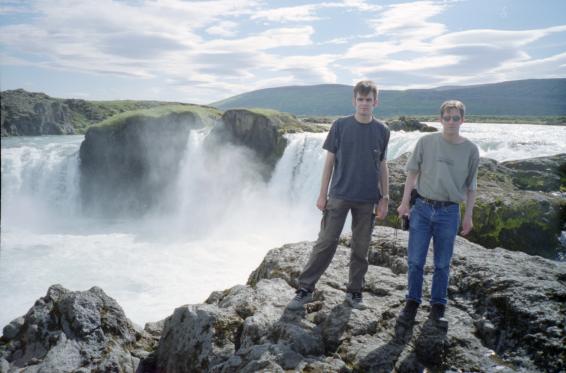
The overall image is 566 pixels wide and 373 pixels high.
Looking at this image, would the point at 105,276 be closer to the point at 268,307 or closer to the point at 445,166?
the point at 268,307

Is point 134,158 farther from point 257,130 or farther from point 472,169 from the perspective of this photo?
point 472,169

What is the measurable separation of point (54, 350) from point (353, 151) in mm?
5472

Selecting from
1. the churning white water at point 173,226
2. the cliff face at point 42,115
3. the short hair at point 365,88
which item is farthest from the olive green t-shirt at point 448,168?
the cliff face at point 42,115

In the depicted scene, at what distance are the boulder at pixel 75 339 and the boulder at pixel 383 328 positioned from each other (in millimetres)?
1028

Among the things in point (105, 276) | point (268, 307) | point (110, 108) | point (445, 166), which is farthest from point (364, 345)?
point (110, 108)

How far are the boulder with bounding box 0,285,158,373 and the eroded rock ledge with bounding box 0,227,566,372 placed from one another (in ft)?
0.06

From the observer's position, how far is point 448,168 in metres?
4.66

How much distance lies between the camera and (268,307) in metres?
5.27

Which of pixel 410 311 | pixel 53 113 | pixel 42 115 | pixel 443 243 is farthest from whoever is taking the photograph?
pixel 53 113

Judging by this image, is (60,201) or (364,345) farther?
(60,201)

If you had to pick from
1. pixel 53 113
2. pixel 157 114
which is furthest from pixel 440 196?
pixel 53 113

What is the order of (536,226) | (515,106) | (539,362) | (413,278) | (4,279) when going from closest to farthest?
(539,362) → (413,278) → (536,226) → (4,279) → (515,106)

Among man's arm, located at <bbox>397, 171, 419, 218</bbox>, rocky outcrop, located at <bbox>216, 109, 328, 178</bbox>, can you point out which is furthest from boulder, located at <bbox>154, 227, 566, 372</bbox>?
rocky outcrop, located at <bbox>216, 109, 328, 178</bbox>

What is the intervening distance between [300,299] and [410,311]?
1472 millimetres
